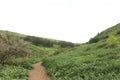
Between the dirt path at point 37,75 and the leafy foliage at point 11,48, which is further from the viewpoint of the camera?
the leafy foliage at point 11,48

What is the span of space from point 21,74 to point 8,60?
1686 cm

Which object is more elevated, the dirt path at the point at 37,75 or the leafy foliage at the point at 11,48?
the leafy foliage at the point at 11,48

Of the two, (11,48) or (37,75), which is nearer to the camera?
(37,75)

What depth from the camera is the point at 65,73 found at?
42125mm

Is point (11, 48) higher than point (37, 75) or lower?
higher

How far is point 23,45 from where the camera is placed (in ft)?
207

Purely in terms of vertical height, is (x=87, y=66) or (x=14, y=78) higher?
(x=87, y=66)

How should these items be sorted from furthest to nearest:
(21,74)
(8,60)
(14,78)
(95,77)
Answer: (8,60)
(21,74)
(14,78)
(95,77)

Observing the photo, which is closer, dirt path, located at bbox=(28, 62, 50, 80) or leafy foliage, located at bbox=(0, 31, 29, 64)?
dirt path, located at bbox=(28, 62, 50, 80)

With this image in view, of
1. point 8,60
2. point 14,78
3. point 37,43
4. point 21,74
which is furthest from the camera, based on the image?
point 37,43

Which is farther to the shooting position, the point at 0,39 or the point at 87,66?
the point at 0,39

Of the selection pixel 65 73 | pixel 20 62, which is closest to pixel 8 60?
pixel 20 62

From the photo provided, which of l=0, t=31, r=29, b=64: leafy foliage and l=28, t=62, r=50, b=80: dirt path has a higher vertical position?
l=0, t=31, r=29, b=64: leafy foliage

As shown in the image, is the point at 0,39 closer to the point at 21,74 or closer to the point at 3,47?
the point at 3,47
